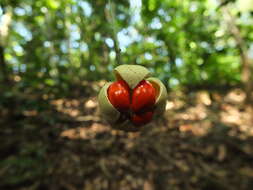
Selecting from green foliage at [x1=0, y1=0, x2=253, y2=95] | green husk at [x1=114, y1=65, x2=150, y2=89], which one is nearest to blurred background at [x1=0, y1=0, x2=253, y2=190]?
green foliage at [x1=0, y1=0, x2=253, y2=95]

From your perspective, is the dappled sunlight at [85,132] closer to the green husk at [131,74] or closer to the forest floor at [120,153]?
the forest floor at [120,153]

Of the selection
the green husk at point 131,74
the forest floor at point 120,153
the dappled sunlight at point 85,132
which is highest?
the green husk at point 131,74

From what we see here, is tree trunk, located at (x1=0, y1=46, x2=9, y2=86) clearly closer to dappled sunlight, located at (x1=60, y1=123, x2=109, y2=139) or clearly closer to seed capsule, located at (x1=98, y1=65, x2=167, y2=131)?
dappled sunlight, located at (x1=60, y1=123, x2=109, y2=139)

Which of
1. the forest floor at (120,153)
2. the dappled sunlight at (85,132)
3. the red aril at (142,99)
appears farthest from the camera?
the dappled sunlight at (85,132)

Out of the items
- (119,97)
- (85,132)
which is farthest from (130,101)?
(85,132)

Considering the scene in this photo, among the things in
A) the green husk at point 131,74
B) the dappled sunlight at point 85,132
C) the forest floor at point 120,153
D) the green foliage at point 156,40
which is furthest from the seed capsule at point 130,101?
the dappled sunlight at point 85,132

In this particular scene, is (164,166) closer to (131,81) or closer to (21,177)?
(21,177)
